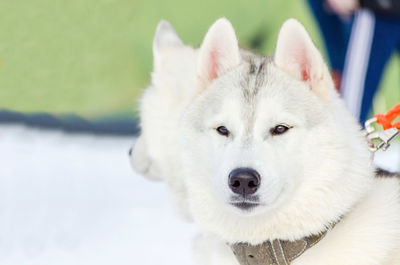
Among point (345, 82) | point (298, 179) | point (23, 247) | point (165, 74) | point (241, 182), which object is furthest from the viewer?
point (345, 82)

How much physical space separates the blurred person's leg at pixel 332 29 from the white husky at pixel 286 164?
3.19 m

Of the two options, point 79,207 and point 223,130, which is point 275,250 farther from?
point 79,207

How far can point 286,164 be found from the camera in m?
1.61

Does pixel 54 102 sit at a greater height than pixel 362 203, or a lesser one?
lesser

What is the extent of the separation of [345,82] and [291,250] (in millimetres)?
2818

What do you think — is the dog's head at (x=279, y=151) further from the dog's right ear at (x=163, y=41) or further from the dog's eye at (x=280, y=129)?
the dog's right ear at (x=163, y=41)

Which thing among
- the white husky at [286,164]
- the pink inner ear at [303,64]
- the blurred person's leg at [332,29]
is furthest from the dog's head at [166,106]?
the blurred person's leg at [332,29]

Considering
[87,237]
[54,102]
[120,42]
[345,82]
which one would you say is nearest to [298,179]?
[87,237]

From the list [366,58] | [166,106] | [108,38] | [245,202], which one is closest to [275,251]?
[245,202]

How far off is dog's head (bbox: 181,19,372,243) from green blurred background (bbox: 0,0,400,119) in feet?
10.2

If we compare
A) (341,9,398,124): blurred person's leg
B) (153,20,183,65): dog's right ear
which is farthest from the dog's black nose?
(341,9,398,124): blurred person's leg

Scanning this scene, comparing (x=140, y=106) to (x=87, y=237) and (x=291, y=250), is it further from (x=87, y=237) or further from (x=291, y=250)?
(x=291, y=250)

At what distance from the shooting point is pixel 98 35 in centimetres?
525

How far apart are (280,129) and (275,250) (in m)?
0.35
